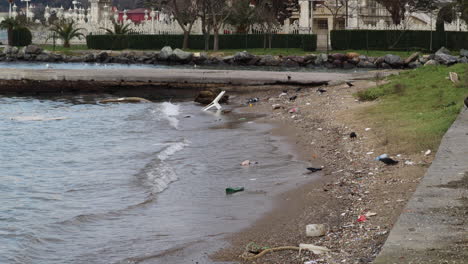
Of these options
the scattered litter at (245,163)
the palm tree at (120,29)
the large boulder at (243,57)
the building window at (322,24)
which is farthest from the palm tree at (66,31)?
the scattered litter at (245,163)

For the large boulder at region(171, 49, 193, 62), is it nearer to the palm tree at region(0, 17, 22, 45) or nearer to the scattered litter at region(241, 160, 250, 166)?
the palm tree at region(0, 17, 22, 45)

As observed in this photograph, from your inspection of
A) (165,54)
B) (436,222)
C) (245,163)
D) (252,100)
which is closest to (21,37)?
(165,54)

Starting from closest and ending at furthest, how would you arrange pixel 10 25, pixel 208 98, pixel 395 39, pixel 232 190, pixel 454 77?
pixel 232 190 < pixel 454 77 < pixel 208 98 < pixel 395 39 < pixel 10 25

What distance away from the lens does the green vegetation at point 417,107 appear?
1317 cm

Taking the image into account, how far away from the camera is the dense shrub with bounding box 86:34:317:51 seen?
58.5m

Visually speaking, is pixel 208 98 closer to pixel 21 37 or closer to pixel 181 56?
pixel 181 56

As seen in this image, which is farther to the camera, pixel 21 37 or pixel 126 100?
pixel 21 37

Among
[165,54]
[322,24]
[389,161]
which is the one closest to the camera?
[389,161]

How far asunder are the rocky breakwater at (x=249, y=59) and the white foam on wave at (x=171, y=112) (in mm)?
20298

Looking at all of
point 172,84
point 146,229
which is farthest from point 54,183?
point 172,84

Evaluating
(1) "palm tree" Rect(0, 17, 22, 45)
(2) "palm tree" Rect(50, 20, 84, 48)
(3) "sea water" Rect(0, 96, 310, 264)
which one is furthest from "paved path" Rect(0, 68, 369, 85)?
(1) "palm tree" Rect(0, 17, 22, 45)

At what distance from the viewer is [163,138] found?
749 inches

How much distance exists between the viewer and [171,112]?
2470cm

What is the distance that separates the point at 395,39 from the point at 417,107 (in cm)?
3947
